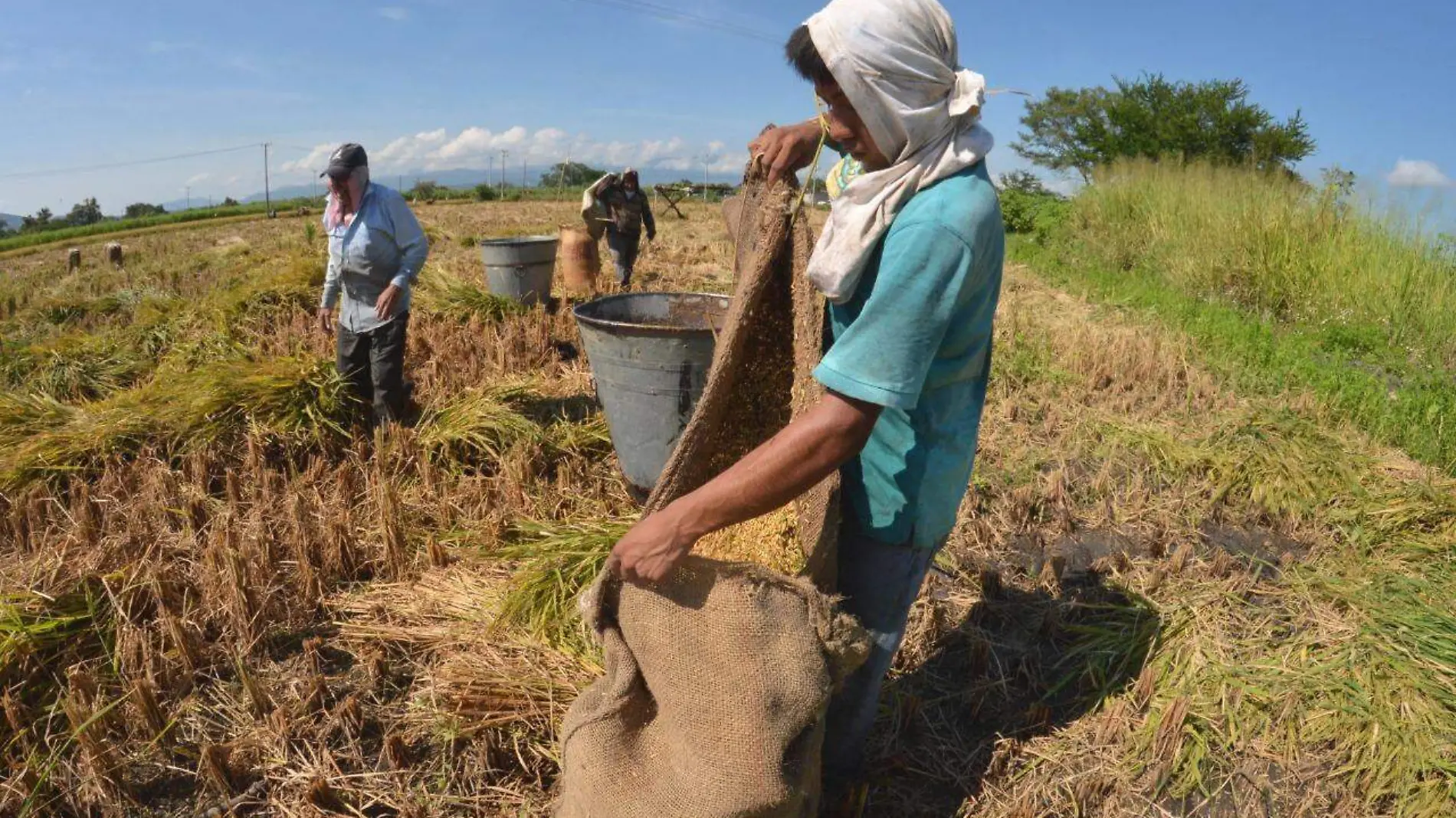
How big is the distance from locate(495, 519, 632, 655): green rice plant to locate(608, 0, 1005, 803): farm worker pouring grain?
129 cm

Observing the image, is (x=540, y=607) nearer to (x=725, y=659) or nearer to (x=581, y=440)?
(x=725, y=659)

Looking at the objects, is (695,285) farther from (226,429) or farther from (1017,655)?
(1017,655)

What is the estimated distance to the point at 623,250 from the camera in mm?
9523

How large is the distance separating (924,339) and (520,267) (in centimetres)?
682

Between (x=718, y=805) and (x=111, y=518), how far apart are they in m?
3.59

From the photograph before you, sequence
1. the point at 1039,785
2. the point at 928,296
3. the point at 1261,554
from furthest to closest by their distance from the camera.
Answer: the point at 1261,554 < the point at 1039,785 < the point at 928,296

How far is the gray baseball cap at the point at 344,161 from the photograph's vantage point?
14.5 feet

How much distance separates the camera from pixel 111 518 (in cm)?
369

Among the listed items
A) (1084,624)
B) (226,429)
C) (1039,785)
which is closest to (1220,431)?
(1084,624)

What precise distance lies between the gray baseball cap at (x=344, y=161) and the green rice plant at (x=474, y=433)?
147cm

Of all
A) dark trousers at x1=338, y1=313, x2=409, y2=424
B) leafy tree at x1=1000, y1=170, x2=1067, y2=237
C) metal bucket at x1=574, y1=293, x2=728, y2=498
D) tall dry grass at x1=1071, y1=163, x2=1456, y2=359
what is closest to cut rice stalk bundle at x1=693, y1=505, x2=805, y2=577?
metal bucket at x1=574, y1=293, x2=728, y2=498

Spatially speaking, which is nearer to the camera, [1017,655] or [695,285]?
[1017,655]

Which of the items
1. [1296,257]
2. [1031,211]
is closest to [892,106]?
[1296,257]

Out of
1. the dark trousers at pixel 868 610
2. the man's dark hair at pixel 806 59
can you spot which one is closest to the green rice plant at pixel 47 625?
the dark trousers at pixel 868 610
